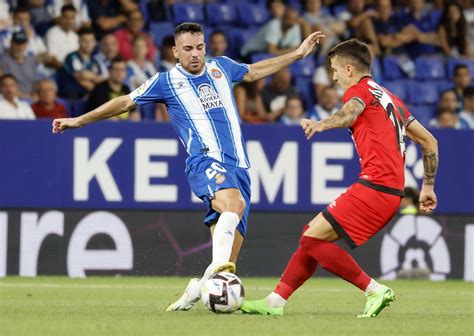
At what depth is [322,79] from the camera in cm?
1622

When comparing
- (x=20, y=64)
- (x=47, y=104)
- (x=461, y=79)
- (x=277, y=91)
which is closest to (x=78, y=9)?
(x=20, y=64)

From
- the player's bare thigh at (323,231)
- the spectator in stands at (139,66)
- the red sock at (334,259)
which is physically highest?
the spectator in stands at (139,66)

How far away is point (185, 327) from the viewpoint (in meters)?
7.43

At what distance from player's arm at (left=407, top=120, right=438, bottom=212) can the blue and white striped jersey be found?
128 cm

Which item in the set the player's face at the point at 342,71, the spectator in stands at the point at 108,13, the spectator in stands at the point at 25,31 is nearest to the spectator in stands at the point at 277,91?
the spectator in stands at the point at 108,13

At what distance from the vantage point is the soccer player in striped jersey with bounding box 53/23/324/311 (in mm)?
8820

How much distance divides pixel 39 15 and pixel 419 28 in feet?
18.7

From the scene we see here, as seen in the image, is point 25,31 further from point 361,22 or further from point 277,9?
point 361,22

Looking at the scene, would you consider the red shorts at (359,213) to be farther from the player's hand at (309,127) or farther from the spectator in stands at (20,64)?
the spectator in stands at (20,64)

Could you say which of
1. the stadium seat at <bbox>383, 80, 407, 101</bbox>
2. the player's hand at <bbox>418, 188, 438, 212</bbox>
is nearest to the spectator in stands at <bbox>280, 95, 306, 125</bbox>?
the stadium seat at <bbox>383, 80, 407, 101</bbox>

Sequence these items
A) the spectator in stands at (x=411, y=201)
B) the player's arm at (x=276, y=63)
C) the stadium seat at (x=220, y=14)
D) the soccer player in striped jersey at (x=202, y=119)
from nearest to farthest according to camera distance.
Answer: the soccer player in striped jersey at (x=202, y=119)
the player's arm at (x=276, y=63)
the spectator in stands at (x=411, y=201)
the stadium seat at (x=220, y=14)

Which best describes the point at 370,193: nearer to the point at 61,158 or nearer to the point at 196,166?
the point at 196,166

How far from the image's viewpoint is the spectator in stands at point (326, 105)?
15117 millimetres

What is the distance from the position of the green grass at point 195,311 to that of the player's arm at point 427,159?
2.68 feet
